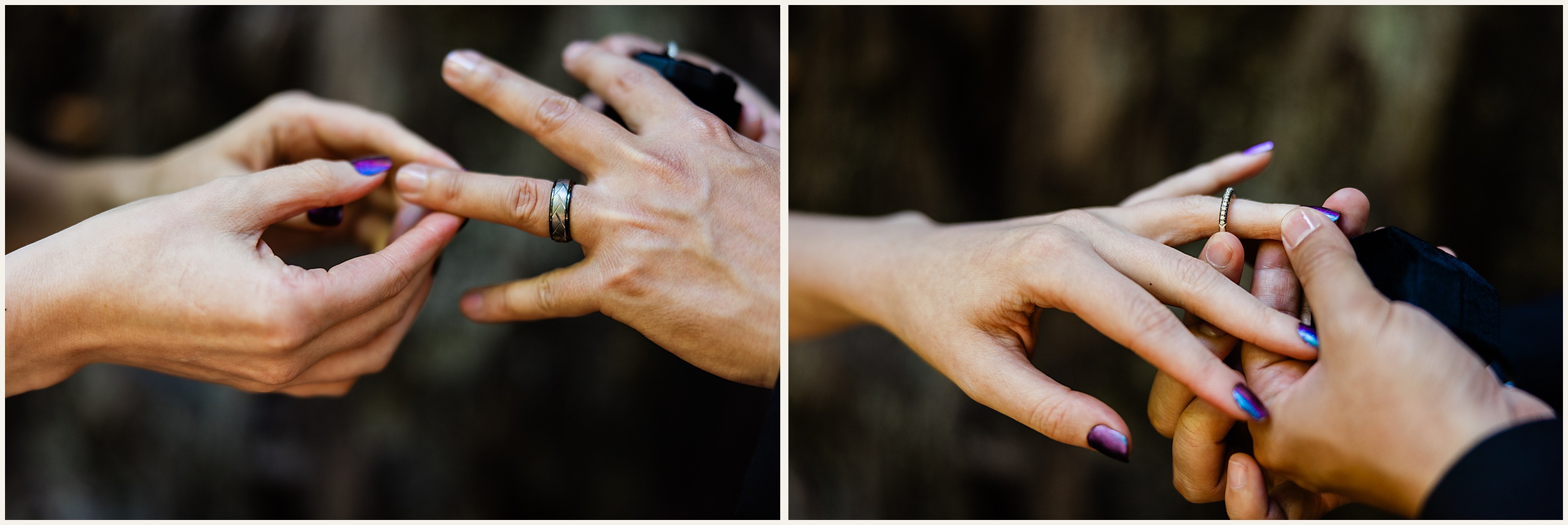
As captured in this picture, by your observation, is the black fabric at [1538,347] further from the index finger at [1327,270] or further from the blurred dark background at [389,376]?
the blurred dark background at [389,376]

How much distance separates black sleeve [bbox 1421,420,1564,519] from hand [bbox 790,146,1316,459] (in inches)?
5.4

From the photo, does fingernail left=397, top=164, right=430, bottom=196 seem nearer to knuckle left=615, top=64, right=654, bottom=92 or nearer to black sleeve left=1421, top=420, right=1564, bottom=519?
knuckle left=615, top=64, right=654, bottom=92

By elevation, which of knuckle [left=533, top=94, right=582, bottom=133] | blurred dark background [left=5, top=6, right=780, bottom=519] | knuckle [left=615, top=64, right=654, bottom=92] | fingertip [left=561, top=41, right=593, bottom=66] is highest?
fingertip [left=561, top=41, right=593, bottom=66]

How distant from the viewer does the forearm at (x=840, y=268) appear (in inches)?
36.7

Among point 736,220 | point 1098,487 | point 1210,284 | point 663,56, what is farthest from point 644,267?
point 1098,487

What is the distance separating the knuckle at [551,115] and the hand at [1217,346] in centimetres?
74

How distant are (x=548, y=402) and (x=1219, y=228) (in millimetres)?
1135

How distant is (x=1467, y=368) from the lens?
0.54 meters

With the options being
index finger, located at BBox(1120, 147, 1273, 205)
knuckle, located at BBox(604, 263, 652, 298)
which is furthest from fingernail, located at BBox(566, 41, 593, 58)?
index finger, located at BBox(1120, 147, 1273, 205)

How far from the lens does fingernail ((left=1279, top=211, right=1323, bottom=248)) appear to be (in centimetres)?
65

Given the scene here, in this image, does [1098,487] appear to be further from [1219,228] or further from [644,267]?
[644,267]

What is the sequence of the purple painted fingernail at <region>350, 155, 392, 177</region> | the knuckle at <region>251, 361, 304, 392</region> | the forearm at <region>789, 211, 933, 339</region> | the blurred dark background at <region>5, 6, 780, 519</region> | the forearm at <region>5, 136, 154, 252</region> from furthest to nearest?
1. the blurred dark background at <region>5, 6, 780, 519</region>
2. the forearm at <region>5, 136, 154, 252</region>
3. the forearm at <region>789, 211, 933, 339</region>
4. the purple painted fingernail at <region>350, 155, 392, 177</region>
5. the knuckle at <region>251, 361, 304, 392</region>

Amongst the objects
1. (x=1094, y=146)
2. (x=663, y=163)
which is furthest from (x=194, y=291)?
(x=1094, y=146)

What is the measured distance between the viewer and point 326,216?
860mm
